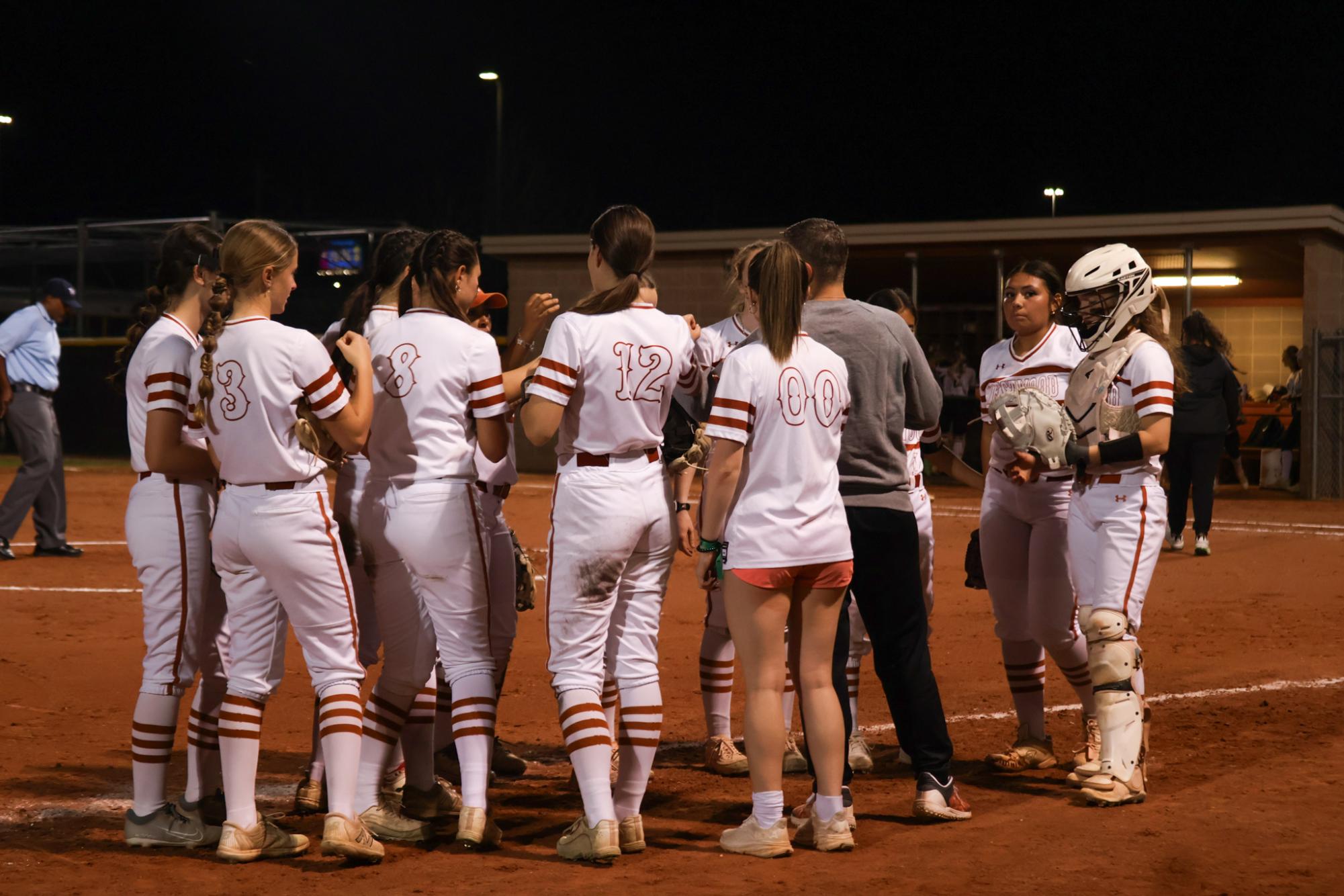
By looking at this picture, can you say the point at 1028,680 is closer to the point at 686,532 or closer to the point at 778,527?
the point at 686,532

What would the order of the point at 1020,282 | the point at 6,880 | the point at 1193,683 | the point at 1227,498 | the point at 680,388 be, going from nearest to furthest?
1. the point at 6,880
2. the point at 680,388
3. the point at 1020,282
4. the point at 1193,683
5. the point at 1227,498

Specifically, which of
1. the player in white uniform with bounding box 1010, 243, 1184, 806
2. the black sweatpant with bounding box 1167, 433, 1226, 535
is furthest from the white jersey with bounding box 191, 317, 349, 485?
the black sweatpant with bounding box 1167, 433, 1226, 535

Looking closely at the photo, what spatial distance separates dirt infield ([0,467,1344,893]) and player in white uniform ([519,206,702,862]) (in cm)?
37

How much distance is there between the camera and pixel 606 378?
15.7 ft

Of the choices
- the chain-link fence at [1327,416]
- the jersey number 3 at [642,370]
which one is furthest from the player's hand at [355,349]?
the chain-link fence at [1327,416]

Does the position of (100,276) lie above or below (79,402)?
above

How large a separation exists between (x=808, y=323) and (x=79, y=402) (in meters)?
26.6

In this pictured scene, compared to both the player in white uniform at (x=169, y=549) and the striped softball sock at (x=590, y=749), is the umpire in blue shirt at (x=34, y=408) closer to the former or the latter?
Answer: the player in white uniform at (x=169, y=549)

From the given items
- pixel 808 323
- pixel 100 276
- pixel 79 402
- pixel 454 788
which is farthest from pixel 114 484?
pixel 808 323

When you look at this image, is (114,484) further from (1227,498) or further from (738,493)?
(738,493)

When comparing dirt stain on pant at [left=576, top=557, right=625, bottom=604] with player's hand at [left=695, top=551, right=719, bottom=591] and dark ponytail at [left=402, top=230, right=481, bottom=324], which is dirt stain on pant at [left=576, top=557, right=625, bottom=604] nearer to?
player's hand at [left=695, top=551, right=719, bottom=591]

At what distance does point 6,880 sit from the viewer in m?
4.48

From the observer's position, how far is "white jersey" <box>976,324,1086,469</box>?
242 inches

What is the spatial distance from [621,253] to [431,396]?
2.83 feet
